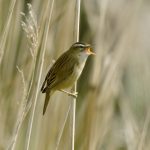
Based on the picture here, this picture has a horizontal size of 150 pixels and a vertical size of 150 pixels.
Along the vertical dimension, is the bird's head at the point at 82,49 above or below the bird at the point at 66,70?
above

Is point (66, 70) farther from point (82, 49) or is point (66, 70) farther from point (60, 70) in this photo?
point (82, 49)

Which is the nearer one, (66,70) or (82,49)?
(82,49)

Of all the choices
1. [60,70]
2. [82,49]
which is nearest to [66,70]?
[60,70]

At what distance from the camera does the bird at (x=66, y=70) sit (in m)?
2.50

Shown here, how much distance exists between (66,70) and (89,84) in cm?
14

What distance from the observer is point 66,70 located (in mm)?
2598

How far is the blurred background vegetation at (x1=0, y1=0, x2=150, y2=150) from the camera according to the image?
2.37 metres

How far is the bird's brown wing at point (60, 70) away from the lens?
2521mm

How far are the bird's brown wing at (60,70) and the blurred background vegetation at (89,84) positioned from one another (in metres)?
0.06

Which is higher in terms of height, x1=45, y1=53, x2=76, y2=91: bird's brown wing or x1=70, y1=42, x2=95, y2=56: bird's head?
x1=70, y1=42, x2=95, y2=56: bird's head

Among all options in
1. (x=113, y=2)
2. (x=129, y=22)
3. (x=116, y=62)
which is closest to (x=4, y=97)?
(x=116, y=62)

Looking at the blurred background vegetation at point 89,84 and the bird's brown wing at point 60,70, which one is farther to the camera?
the bird's brown wing at point 60,70

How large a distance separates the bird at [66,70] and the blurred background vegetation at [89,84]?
0.19 feet

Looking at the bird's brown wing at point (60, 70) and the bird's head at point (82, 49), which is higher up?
the bird's head at point (82, 49)
